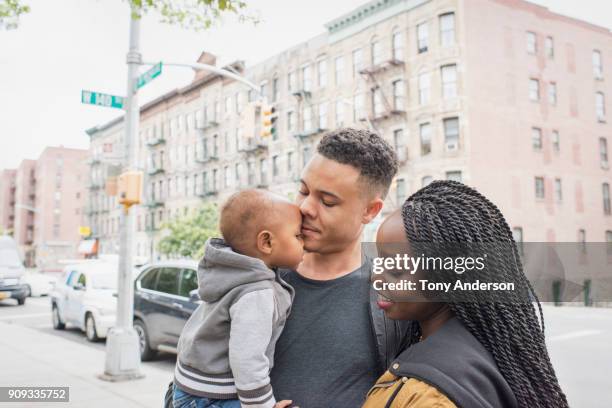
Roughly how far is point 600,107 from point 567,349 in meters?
28.0

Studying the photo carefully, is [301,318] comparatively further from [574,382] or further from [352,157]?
[574,382]

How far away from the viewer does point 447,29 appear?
29578 millimetres

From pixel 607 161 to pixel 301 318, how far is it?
38784mm

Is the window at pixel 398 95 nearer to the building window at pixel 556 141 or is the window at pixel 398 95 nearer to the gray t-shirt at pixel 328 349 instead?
the building window at pixel 556 141

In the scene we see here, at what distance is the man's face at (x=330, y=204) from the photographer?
88.4 inches

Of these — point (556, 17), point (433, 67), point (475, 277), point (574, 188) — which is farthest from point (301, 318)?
point (556, 17)

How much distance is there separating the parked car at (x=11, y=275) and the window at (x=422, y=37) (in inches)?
863

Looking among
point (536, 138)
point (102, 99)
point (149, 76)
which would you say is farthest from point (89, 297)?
point (536, 138)

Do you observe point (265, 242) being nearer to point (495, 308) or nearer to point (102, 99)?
point (495, 308)

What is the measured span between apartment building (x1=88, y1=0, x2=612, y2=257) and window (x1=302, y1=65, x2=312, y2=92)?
0.26ft

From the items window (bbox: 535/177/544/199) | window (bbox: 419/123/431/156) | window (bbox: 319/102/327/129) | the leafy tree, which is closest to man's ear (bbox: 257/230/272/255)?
window (bbox: 419/123/431/156)

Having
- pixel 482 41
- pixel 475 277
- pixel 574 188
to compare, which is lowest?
pixel 475 277

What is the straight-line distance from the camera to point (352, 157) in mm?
2256

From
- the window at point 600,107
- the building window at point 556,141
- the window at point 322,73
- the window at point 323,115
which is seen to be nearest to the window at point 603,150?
the window at point 600,107
